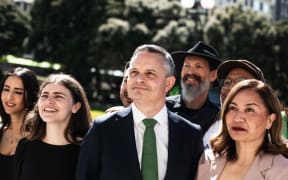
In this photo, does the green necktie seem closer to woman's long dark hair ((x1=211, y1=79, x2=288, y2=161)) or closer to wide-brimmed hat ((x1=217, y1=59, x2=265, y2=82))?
woman's long dark hair ((x1=211, y1=79, x2=288, y2=161))

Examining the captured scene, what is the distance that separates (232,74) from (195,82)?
2.05ft

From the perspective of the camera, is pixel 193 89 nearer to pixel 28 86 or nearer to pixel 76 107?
pixel 76 107

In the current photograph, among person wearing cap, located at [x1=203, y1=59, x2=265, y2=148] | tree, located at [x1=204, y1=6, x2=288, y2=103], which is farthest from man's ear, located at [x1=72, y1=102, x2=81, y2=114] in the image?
tree, located at [x1=204, y1=6, x2=288, y2=103]

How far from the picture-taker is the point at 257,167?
3961 mm

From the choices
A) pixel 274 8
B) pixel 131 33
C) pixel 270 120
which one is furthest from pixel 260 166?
pixel 274 8

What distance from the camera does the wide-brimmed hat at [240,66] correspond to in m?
5.32

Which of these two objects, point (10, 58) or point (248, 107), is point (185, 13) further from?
point (248, 107)

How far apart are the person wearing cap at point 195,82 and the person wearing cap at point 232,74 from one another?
1.06ft

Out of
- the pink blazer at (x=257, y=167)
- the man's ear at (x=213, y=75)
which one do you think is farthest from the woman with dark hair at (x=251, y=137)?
the man's ear at (x=213, y=75)

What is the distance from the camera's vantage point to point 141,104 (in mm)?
4043

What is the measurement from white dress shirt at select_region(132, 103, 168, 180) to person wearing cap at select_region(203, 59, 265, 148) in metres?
1.22

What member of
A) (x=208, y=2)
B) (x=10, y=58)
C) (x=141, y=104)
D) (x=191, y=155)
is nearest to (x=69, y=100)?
(x=141, y=104)

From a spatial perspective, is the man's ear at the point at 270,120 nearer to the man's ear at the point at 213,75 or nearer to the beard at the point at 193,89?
the beard at the point at 193,89

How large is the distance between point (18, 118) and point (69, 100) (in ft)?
3.29
